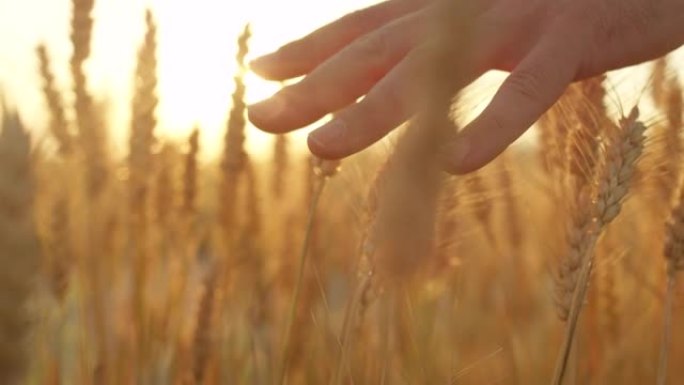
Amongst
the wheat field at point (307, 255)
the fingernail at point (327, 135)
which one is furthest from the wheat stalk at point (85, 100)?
the fingernail at point (327, 135)

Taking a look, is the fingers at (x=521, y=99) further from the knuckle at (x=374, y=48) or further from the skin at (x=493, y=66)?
the knuckle at (x=374, y=48)

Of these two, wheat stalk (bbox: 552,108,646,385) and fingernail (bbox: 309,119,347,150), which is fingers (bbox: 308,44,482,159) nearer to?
fingernail (bbox: 309,119,347,150)

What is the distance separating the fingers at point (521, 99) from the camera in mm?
1098

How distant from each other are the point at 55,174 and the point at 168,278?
1.35ft

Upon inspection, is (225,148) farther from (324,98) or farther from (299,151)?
(299,151)

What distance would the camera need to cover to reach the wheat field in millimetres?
955

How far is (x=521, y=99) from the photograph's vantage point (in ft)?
3.77

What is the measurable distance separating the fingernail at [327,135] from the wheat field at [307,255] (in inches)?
2.6

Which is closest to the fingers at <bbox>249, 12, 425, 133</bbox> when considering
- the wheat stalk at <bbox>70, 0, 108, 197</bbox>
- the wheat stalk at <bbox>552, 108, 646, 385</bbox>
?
the wheat stalk at <bbox>70, 0, 108, 197</bbox>

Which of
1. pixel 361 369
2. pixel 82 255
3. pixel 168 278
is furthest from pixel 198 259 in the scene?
pixel 361 369

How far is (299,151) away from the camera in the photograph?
1967 mm

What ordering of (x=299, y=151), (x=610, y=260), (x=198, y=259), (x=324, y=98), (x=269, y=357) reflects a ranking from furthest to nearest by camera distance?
(x=299, y=151), (x=198, y=259), (x=269, y=357), (x=610, y=260), (x=324, y=98)

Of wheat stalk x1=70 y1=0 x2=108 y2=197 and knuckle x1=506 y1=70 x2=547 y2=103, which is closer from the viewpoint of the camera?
knuckle x1=506 y1=70 x2=547 y2=103

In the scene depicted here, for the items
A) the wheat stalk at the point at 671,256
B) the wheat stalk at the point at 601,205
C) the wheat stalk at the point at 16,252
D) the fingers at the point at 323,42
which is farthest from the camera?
the fingers at the point at 323,42
